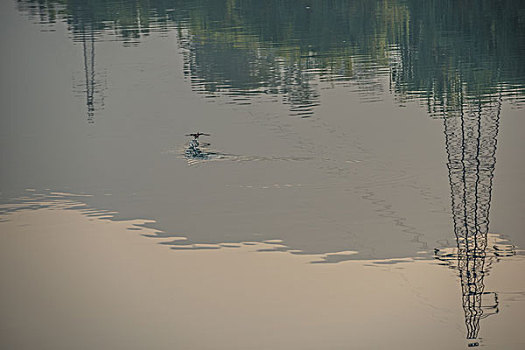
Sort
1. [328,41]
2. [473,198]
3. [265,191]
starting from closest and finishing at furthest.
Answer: [473,198] < [265,191] < [328,41]

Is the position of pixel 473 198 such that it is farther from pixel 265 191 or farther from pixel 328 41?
pixel 328 41

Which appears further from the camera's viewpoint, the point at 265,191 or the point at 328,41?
the point at 328,41

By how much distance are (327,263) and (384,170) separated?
5.29 metres

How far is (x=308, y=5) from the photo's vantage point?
4559 centimetres

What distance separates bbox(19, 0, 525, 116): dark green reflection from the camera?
31.7 m

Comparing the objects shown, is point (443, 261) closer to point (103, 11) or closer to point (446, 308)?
point (446, 308)

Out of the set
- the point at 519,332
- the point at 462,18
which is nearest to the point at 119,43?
the point at 462,18

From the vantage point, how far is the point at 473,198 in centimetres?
2197

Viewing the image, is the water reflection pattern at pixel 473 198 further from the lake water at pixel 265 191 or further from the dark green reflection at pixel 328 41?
the dark green reflection at pixel 328 41

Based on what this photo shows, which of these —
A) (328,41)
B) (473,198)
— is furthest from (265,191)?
(328,41)

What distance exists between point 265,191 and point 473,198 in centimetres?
396

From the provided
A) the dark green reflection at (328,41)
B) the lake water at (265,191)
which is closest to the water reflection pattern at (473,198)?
the lake water at (265,191)

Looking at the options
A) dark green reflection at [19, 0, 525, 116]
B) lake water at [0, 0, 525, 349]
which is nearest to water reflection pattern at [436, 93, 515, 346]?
lake water at [0, 0, 525, 349]

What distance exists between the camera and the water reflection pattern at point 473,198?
17.7 metres
